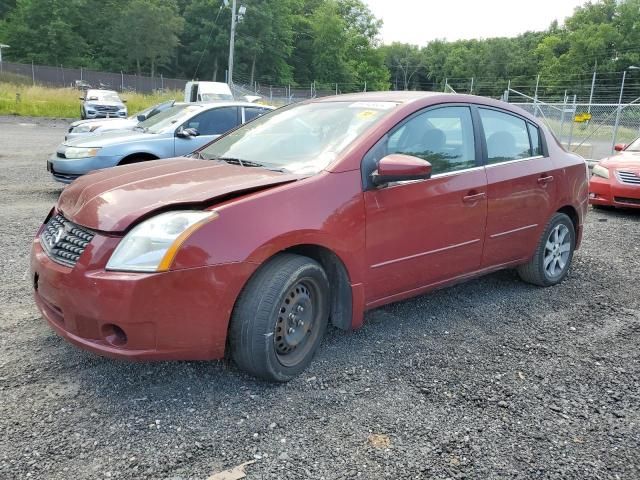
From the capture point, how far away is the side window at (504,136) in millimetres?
4180

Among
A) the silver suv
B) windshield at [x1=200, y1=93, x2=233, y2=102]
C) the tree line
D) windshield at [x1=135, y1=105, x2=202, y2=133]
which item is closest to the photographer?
windshield at [x1=135, y1=105, x2=202, y2=133]

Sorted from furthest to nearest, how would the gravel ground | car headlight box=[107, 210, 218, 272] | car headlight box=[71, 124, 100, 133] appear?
car headlight box=[71, 124, 100, 133] < car headlight box=[107, 210, 218, 272] < the gravel ground

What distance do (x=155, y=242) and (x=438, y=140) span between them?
216cm

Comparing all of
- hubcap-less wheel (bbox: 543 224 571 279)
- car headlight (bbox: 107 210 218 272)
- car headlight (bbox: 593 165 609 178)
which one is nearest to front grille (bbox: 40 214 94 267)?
car headlight (bbox: 107 210 218 272)

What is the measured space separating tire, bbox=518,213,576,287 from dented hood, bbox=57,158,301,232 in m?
2.61

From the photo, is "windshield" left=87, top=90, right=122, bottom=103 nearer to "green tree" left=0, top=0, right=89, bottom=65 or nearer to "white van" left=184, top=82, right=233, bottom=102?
"white van" left=184, top=82, right=233, bottom=102

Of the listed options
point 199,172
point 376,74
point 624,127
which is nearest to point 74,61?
point 376,74

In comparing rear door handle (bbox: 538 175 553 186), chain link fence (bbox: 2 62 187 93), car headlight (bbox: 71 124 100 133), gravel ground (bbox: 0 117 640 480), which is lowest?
gravel ground (bbox: 0 117 640 480)

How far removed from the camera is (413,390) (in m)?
3.00

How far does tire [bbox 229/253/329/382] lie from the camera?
2.77 metres

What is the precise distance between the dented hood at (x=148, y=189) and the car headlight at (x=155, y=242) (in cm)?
8

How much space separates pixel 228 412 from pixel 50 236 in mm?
1417

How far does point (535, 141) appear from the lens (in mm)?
4660

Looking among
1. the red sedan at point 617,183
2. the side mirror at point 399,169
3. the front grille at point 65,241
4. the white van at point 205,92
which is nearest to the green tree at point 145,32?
the white van at point 205,92
